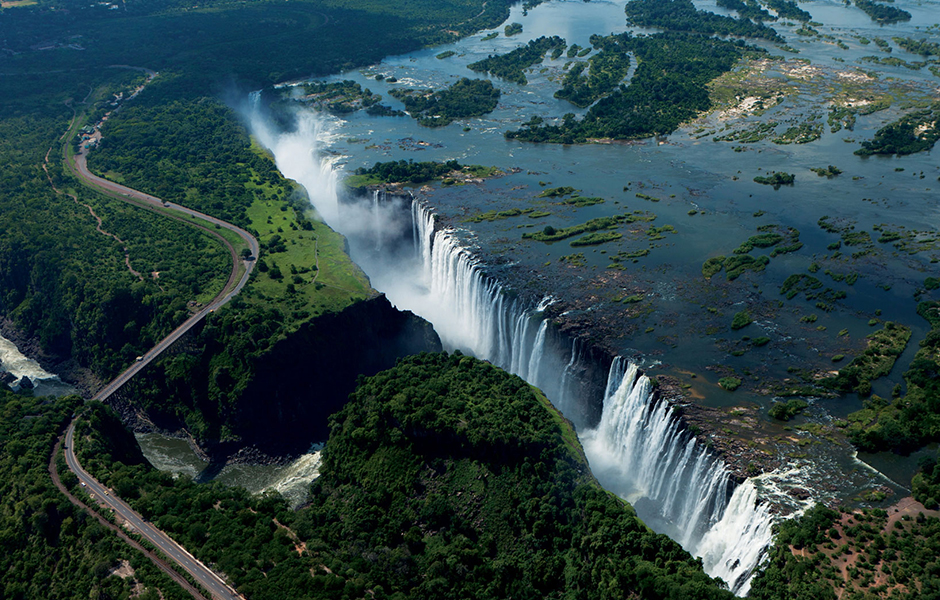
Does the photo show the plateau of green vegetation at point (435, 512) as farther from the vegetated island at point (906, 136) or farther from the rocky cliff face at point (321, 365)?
the vegetated island at point (906, 136)

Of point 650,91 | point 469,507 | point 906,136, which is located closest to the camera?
point 469,507

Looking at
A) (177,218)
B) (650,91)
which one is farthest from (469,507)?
(650,91)

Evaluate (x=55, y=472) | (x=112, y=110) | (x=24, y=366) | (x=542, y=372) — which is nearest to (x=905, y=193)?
(x=542, y=372)

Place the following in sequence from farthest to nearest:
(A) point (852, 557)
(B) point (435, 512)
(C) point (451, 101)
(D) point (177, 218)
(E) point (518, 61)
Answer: (E) point (518, 61) < (C) point (451, 101) < (D) point (177, 218) < (B) point (435, 512) < (A) point (852, 557)

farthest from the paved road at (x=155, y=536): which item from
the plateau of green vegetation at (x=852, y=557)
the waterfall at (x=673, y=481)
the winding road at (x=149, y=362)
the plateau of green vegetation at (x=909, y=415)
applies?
the plateau of green vegetation at (x=909, y=415)

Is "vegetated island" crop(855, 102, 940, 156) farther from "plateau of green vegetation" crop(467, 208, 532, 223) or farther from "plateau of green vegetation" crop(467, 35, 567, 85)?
"plateau of green vegetation" crop(467, 35, 567, 85)

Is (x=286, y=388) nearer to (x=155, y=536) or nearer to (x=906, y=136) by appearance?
(x=155, y=536)
